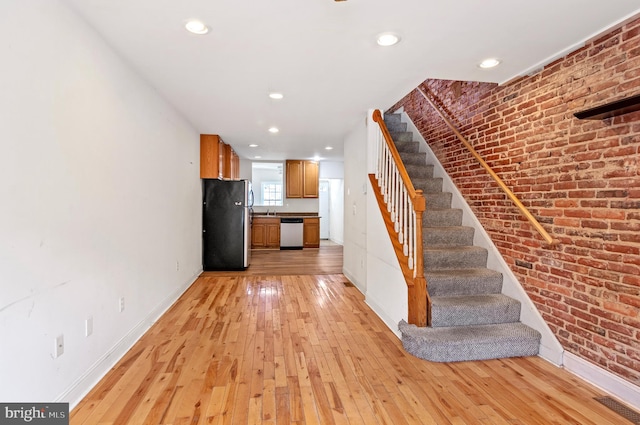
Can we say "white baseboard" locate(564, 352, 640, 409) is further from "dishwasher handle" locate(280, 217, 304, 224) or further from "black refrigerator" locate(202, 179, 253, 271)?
"dishwasher handle" locate(280, 217, 304, 224)

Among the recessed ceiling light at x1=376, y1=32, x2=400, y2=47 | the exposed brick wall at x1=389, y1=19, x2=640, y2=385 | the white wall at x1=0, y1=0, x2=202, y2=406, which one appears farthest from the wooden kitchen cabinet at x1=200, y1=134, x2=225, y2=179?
the exposed brick wall at x1=389, y1=19, x2=640, y2=385

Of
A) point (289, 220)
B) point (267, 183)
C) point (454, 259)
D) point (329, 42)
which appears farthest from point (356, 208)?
point (267, 183)

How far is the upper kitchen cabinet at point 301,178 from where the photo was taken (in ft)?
26.3

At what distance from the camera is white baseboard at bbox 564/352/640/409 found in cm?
182

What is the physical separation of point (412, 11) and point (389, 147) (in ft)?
4.80

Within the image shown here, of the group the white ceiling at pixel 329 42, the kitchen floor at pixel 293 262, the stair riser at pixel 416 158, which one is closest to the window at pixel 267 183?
the kitchen floor at pixel 293 262

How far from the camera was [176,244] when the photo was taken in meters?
3.82

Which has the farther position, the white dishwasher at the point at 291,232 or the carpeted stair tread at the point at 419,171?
the white dishwasher at the point at 291,232

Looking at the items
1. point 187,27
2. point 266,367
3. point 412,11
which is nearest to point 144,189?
point 187,27

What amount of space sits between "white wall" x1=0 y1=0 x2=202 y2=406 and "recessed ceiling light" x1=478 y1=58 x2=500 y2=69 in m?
2.79

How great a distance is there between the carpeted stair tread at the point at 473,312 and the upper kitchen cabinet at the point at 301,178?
226 inches

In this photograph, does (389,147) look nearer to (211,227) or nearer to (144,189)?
(144,189)

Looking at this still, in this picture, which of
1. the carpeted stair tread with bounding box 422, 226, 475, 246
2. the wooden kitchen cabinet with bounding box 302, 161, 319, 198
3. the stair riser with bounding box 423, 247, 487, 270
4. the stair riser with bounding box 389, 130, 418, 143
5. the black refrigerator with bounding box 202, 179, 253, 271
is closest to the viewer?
the stair riser with bounding box 423, 247, 487, 270

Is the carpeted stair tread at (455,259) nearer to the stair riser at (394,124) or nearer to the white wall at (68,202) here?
the stair riser at (394,124)
